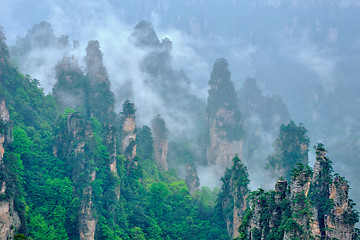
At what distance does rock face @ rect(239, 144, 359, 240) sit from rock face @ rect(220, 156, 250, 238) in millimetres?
17422

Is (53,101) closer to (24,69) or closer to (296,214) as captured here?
(24,69)

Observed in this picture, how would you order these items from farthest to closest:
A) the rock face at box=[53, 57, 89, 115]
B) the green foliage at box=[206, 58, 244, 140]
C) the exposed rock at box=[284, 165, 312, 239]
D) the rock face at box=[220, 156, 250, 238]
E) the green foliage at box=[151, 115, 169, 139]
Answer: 1. the green foliage at box=[206, 58, 244, 140]
2. the green foliage at box=[151, 115, 169, 139]
3. the rock face at box=[53, 57, 89, 115]
4. the rock face at box=[220, 156, 250, 238]
5. the exposed rock at box=[284, 165, 312, 239]

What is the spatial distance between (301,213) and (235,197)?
2395 cm

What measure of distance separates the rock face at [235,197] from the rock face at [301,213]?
686 inches

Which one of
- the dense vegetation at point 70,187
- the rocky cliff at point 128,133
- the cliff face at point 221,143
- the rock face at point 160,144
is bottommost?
the dense vegetation at point 70,187

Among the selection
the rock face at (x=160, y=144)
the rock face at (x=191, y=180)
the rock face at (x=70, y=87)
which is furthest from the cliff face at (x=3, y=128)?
the rock face at (x=191, y=180)

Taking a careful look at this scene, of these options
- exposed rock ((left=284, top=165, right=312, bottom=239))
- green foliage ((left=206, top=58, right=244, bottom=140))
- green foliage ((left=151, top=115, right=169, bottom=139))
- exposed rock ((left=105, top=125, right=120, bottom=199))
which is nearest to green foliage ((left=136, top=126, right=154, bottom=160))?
green foliage ((left=151, top=115, right=169, bottom=139))

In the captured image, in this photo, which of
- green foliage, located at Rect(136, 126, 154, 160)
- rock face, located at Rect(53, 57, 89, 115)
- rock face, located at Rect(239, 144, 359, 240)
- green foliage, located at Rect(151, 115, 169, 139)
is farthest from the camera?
green foliage, located at Rect(151, 115, 169, 139)

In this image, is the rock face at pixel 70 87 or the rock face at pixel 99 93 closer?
the rock face at pixel 70 87

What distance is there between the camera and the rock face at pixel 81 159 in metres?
44.7

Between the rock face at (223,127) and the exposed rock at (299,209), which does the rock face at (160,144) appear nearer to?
the rock face at (223,127)

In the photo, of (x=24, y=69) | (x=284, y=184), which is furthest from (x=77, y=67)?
(x=284, y=184)

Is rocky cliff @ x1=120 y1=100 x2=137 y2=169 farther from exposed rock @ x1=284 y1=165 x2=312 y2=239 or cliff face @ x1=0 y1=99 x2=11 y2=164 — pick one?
exposed rock @ x1=284 y1=165 x2=312 y2=239

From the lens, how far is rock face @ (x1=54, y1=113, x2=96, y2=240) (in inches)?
1759
